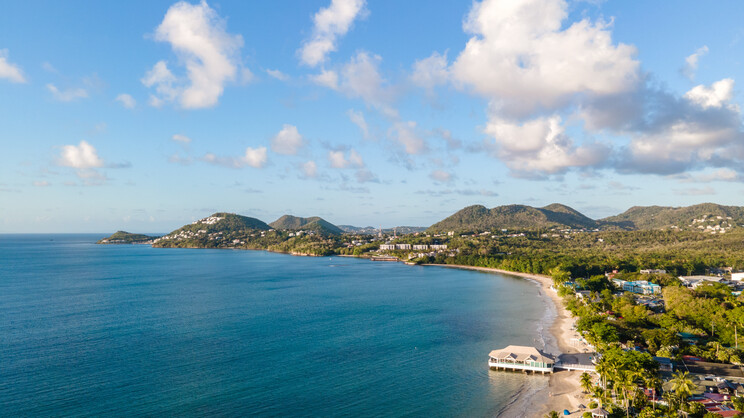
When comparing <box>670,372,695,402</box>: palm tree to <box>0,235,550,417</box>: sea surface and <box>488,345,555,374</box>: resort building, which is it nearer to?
<box>0,235,550,417</box>: sea surface

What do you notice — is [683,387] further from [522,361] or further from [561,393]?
[522,361]

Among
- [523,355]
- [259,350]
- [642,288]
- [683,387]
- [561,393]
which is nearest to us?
[683,387]

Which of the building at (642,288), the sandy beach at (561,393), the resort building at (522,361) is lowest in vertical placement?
the sandy beach at (561,393)

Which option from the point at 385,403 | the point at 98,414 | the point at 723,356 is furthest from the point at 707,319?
the point at 98,414

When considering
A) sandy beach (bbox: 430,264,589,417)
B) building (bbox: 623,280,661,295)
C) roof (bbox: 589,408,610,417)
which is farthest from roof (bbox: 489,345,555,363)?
building (bbox: 623,280,661,295)

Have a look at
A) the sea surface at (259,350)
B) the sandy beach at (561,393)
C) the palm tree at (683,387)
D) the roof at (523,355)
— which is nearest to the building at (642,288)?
the sea surface at (259,350)

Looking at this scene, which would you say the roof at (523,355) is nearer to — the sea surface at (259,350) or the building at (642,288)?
the sea surface at (259,350)

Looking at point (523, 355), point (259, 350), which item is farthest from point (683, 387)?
point (259, 350)
